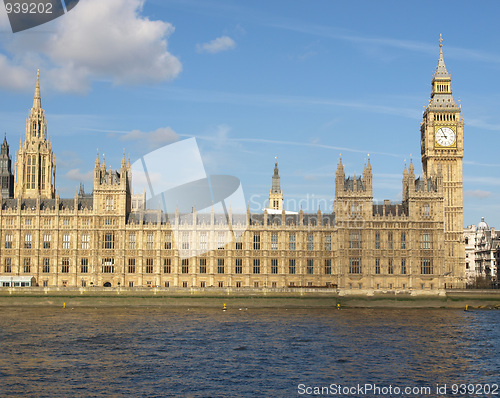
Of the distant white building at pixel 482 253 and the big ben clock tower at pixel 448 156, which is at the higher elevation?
the big ben clock tower at pixel 448 156

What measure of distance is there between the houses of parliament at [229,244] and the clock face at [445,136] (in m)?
12.8

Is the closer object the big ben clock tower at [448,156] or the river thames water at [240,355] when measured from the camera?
the river thames water at [240,355]

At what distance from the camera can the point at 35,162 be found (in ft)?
469

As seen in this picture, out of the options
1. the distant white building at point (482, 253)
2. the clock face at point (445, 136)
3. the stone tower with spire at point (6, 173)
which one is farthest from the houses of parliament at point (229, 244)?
the distant white building at point (482, 253)

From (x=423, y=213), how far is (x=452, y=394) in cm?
8171

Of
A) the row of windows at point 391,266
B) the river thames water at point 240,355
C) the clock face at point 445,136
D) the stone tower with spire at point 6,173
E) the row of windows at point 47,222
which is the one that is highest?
the clock face at point 445,136

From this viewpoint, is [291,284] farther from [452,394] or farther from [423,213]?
[452,394]

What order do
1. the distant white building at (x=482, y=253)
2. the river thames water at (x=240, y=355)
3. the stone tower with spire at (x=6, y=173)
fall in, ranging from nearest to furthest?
1. the river thames water at (x=240, y=355)
2. the stone tower with spire at (x=6, y=173)
3. the distant white building at (x=482, y=253)

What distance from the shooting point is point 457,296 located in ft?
379

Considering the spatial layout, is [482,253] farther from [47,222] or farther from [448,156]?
[47,222]

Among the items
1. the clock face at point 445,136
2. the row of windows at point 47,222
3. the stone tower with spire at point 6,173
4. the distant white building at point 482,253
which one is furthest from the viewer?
the distant white building at point 482,253

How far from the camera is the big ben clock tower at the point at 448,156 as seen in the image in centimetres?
13412

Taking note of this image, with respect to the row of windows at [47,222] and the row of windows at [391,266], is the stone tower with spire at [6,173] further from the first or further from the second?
the row of windows at [391,266]

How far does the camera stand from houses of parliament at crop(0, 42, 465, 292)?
125625mm
